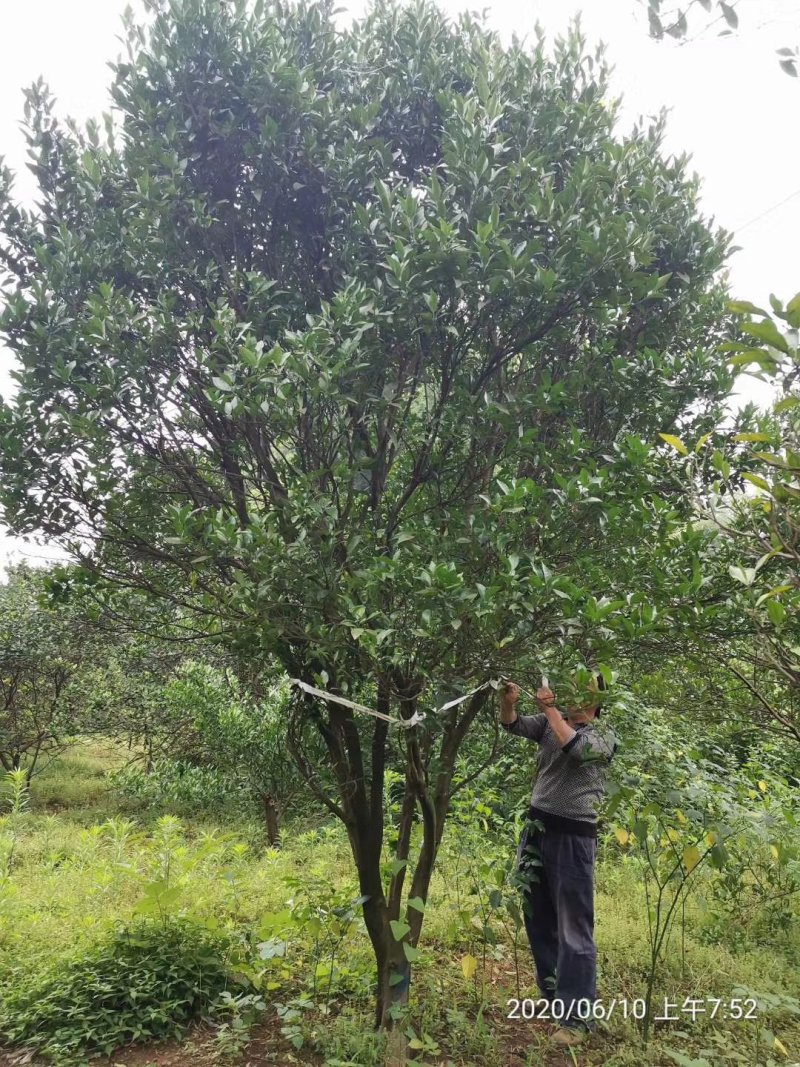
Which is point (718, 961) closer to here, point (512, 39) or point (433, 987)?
point (433, 987)

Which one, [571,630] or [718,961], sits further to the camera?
[718,961]

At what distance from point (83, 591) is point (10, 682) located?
27.8ft

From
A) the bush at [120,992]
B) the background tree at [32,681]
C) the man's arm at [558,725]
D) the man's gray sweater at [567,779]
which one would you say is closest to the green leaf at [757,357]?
the man's arm at [558,725]

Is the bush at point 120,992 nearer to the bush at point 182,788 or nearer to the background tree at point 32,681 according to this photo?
the bush at point 182,788

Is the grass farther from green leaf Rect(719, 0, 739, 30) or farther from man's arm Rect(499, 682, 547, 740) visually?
green leaf Rect(719, 0, 739, 30)

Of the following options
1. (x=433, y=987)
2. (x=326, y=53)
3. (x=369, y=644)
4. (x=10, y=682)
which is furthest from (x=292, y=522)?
(x=10, y=682)

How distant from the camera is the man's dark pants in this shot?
318 centimetres

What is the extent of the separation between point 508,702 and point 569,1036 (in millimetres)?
1596

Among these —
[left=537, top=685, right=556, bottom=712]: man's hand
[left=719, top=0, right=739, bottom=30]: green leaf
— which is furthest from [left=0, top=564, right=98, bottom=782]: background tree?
[left=719, top=0, right=739, bottom=30]: green leaf

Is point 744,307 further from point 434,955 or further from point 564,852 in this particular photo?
point 434,955

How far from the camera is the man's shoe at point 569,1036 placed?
320 cm

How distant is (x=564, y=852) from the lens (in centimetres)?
335

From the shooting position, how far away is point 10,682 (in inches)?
410

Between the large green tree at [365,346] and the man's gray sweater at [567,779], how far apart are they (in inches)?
16.2
